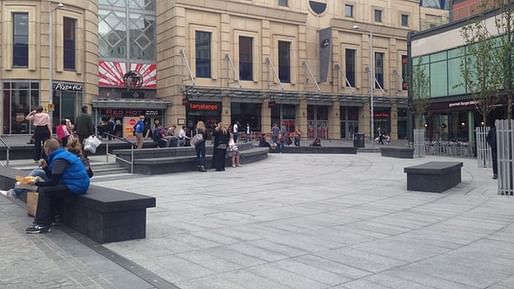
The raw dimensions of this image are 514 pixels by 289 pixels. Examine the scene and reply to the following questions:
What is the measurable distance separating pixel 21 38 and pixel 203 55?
15.4 metres

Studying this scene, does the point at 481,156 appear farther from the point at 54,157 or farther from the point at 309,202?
the point at 54,157

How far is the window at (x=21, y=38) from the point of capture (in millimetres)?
35688

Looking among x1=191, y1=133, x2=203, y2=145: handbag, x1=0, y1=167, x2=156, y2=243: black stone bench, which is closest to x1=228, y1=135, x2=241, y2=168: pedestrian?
x1=191, y1=133, x2=203, y2=145: handbag

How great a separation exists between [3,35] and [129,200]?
113 ft

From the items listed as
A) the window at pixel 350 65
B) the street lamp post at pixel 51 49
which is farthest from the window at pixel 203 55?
the window at pixel 350 65

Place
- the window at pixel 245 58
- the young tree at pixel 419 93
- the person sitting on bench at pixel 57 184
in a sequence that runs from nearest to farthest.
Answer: the person sitting on bench at pixel 57 184 < the young tree at pixel 419 93 < the window at pixel 245 58

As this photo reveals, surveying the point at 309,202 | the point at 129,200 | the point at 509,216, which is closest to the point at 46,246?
the point at 129,200

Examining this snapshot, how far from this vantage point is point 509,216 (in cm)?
884

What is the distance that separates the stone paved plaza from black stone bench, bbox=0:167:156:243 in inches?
9.5

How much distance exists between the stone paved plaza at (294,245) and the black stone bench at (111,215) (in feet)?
0.80

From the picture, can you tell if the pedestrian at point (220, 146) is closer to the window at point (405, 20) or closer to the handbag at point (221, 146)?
the handbag at point (221, 146)

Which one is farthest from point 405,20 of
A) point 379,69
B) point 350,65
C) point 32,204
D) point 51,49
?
point 32,204

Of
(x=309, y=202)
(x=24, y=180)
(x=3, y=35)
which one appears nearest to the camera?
(x=24, y=180)

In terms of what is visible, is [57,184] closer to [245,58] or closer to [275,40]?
[245,58]
